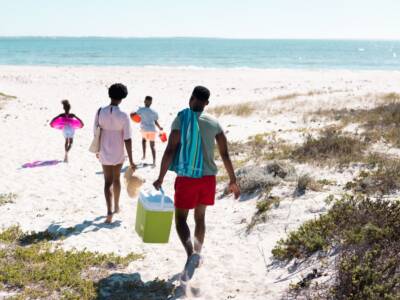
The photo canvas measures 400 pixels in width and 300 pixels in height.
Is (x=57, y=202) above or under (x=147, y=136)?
under

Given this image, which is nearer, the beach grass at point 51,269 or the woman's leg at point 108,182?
the beach grass at point 51,269

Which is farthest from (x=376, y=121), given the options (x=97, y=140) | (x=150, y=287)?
(x=150, y=287)

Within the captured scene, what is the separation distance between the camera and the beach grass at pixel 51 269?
559 centimetres

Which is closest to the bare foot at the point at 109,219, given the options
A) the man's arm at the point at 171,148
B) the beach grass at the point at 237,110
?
the man's arm at the point at 171,148

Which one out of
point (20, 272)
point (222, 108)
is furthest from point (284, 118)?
point (20, 272)

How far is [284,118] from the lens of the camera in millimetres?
18828

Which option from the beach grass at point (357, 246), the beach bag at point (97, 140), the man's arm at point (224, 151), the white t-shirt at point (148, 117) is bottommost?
the beach grass at point (357, 246)

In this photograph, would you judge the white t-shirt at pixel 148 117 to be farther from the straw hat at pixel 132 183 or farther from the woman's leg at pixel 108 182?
→ the straw hat at pixel 132 183

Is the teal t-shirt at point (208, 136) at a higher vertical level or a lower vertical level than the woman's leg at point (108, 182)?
higher

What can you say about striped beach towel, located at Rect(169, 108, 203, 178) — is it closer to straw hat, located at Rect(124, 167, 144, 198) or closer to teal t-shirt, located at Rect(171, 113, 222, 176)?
teal t-shirt, located at Rect(171, 113, 222, 176)

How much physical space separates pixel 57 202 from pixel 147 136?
3.53 metres

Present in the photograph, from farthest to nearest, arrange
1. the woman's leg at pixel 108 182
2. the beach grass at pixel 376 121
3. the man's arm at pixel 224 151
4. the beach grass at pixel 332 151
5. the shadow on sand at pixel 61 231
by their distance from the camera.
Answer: the beach grass at pixel 376 121
the beach grass at pixel 332 151
the woman's leg at pixel 108 182
the shadow on sand at pixel 61 231
the man's arm at pixel 224 151

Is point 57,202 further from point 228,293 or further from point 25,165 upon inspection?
point 228,293

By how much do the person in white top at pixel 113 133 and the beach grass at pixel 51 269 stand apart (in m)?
1.46
